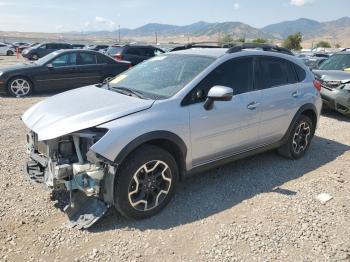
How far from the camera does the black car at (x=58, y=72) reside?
11.1m

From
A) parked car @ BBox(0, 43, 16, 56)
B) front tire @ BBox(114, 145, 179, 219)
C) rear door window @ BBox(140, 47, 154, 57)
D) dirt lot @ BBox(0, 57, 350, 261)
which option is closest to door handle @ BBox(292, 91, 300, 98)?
dirt lot @ BBox(0, 57, 350, 261)

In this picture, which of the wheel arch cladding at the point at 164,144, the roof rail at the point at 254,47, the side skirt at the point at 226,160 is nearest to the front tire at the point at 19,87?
the roof rail at the point at 254,47

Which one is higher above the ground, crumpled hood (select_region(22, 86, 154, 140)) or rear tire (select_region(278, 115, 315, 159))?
crumpled hood (select_region(22, 86, 154, 140))

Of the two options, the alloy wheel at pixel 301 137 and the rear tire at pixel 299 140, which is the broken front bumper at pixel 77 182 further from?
the alloy wheel at pixel 301 137

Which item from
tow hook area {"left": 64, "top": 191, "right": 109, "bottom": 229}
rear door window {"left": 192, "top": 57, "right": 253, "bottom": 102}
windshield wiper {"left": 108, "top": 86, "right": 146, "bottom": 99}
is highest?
rear door window {"left": 192, "top": 57, "right": 253, "bottom": 102}

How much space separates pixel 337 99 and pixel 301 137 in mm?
3487

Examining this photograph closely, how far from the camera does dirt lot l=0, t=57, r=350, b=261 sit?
3.40m

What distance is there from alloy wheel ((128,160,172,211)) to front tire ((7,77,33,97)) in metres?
8.66

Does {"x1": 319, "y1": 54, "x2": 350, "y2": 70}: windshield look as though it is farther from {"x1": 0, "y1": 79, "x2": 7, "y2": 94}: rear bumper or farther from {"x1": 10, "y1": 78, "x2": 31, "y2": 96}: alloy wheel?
{"x1": 0, "y1": 79, "x2": 7, "y2": 94}: rear bumper

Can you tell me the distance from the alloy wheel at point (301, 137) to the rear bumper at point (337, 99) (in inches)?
129

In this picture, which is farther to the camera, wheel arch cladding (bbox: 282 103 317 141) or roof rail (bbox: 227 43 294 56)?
wheel arch cladding (bbox: 282 103 317 141)

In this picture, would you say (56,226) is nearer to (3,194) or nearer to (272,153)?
(3,194)

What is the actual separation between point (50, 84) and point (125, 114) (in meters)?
8.58

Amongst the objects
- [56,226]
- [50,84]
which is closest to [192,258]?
[56,226]
